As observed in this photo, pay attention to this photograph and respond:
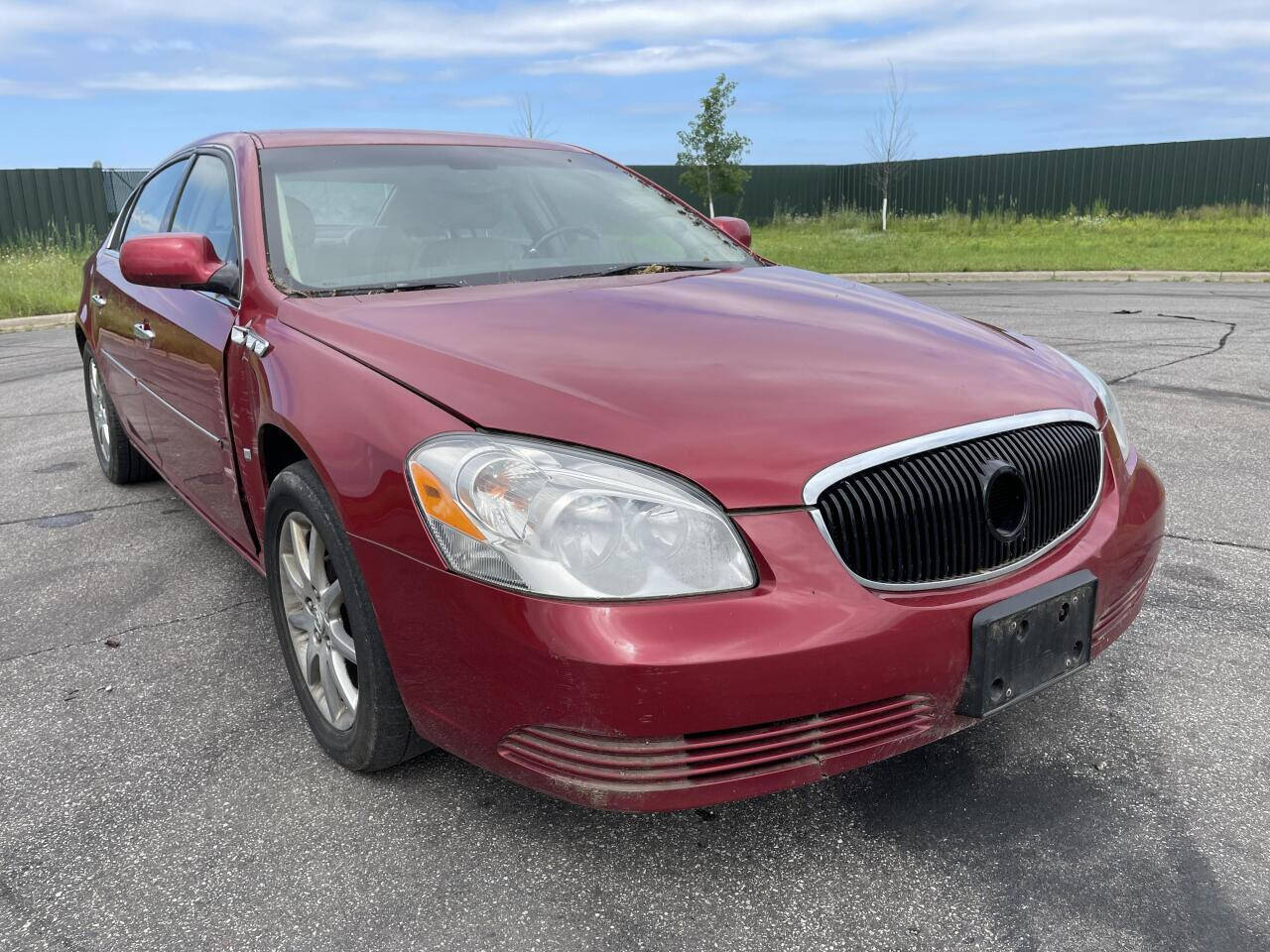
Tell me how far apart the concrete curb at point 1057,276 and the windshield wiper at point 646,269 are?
1221 centimetres

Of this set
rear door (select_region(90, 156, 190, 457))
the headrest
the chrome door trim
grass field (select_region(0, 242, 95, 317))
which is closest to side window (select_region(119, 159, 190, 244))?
rear door (select_region(90, 156, 190, 457))

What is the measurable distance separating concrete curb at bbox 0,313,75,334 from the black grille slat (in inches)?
532

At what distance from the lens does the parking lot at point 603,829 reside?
6.25ft

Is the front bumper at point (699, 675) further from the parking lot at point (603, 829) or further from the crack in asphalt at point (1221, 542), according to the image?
the crack in asphalt at point (1221, 542)

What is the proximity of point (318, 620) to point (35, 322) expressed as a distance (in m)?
12.8

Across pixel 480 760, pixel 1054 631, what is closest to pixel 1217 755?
pixel 1054 631

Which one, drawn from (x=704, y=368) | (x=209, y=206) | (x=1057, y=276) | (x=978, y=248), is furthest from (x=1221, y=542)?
(x=978, y=248)

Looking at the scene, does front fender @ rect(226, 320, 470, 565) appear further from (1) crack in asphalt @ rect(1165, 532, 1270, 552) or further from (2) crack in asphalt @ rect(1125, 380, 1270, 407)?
(2) crack in asphalt @ rect(1125, 380, 1270, 407)

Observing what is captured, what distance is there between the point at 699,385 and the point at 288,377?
101cm

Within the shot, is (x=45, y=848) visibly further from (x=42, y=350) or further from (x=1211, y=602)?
(x=42, y=350)

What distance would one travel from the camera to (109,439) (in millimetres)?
4949

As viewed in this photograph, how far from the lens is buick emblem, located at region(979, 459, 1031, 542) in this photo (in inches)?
79.4

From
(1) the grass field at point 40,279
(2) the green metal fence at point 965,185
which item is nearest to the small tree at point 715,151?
(2) the green metal fence at point 965,185

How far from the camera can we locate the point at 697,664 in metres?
1.70
